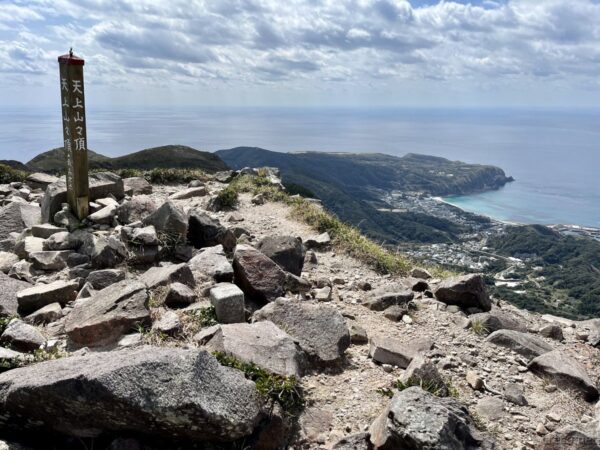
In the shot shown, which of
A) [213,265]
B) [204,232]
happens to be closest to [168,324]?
[213,265]

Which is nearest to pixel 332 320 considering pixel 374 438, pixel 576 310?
pixel 374 438

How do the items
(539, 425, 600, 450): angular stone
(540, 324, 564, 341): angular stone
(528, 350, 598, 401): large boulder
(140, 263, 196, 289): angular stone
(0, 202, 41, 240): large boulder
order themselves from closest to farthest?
(539, 425, 600, 450): angular stone < (528, 350, 598, 401): large boulder < (140, 263, 196, 289): angular stone < (540, 324, 564, 341): angular stone < (0, 202, 41, 240): large boulder

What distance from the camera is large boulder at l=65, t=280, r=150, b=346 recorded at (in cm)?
604

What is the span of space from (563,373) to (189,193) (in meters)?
11.7

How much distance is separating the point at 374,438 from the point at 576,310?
64135 mm

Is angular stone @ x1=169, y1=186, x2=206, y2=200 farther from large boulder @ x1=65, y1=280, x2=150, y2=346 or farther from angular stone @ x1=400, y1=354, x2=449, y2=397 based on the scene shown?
angular stone @ x1=400, y1=354, x2=449, y2=397

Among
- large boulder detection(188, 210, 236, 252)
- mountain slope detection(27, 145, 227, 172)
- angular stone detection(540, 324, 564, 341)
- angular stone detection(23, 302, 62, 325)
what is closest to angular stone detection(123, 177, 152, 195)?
large boulder detection(188, 210, 236, 252)

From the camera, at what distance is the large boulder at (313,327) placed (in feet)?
21.0

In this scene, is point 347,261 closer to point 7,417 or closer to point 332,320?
point 332,320

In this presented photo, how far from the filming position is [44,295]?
7.02m

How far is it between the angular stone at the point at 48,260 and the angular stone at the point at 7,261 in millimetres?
387

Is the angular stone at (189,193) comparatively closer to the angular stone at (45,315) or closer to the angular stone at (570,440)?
the angular stone at (45,315)

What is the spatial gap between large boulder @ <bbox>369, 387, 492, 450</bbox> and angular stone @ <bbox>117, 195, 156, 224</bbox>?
748 cm

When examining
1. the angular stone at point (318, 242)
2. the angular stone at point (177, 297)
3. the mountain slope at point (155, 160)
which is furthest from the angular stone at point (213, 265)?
the mountain slope at point (155, 160)
